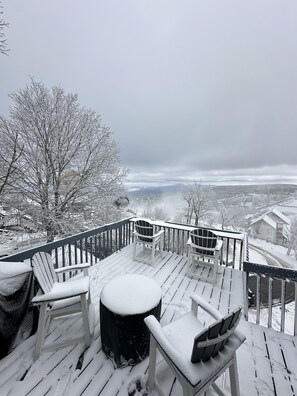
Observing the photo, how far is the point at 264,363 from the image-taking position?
1.63 metres

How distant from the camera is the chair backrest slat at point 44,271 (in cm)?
168

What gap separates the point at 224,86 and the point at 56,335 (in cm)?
850

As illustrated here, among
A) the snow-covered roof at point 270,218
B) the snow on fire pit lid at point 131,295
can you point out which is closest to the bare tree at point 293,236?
the snow-covered roof at point 270,218

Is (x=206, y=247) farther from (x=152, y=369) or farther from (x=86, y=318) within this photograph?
(x=86, y=318)

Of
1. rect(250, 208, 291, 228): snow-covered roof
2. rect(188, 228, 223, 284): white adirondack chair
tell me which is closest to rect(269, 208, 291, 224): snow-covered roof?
rect(250, 208, 291, 228): snow-covered roof

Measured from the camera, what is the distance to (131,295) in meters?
1.68

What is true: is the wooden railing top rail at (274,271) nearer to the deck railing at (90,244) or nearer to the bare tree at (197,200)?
the deck railing at (90,244)

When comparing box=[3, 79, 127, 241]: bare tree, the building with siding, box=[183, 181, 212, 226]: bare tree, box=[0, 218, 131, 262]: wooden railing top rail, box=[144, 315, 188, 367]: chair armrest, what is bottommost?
the building with siding

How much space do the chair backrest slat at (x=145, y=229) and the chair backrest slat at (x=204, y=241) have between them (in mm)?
933

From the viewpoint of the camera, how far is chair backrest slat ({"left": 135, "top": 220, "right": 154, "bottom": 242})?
3.84 m

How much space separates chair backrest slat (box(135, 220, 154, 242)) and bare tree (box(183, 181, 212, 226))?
12.7 meters

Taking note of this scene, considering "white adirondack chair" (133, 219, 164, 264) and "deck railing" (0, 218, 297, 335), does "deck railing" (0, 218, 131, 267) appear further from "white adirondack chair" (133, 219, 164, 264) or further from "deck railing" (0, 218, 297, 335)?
→ "white adirondack chair" (133, 219, 164, 264)

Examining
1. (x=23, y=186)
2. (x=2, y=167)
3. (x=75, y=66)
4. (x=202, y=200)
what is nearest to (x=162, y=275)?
(x=23, y=186)

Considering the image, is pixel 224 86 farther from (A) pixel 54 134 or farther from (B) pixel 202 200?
(B) pixel 202 200
